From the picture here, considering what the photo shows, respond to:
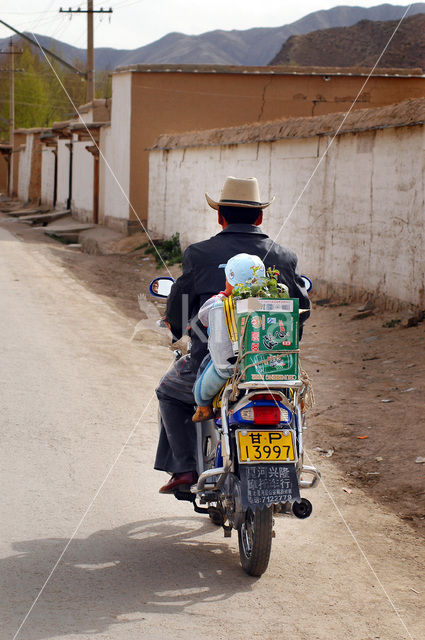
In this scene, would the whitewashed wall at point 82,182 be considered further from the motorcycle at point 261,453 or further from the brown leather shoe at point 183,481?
the motorcycle at point 261,453

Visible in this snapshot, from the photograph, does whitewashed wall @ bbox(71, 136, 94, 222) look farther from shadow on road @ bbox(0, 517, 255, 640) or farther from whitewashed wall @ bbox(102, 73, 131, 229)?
shadow on road @ bbox(0, 517, 255, 640)

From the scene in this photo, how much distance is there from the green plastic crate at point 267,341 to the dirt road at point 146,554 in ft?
3.20

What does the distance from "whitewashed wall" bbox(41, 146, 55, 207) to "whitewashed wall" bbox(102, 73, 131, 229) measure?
46.8ft

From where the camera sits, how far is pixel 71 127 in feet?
104

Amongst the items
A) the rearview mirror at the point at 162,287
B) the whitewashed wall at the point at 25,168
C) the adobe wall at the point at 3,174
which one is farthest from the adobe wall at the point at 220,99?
the adobe wall at the point at 3,174

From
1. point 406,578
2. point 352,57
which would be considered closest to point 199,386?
point 406,578

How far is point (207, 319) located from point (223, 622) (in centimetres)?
132

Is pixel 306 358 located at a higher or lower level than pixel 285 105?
lower

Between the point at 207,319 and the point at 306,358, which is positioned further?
the point at 306,358

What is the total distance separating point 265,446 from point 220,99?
24475 mm

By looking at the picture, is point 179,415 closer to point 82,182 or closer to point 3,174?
point 82,182

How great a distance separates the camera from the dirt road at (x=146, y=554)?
359cm

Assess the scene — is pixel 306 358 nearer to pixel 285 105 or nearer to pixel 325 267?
pixel 325 267

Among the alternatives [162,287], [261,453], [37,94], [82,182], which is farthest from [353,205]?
[37,94]
